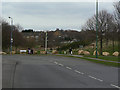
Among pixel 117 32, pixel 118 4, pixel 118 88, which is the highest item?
pixel 118 4

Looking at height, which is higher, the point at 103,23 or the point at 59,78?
the point at 103,23

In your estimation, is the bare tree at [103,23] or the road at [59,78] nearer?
the road at [59,78]

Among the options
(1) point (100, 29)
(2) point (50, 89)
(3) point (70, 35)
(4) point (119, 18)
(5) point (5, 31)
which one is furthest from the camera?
(3) point (70, 35)

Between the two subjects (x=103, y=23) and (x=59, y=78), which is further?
(x=103, y=23)

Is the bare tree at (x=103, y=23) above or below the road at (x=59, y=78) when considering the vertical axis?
above

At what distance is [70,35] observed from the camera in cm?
11788

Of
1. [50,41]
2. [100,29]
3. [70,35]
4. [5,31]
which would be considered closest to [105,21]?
[100,29]

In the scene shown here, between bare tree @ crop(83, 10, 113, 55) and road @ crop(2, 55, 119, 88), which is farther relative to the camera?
bare tree @ crop(83, 10, 113, 55)

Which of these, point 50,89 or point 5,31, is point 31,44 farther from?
point 50,89

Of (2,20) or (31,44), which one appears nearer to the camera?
(2,20)

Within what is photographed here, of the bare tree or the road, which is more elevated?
the bare tree

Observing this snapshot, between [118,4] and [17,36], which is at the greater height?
[118,4]

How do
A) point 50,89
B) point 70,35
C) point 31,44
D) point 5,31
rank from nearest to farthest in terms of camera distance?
point 50,89
point 5,31
point 31,44
point 70,35

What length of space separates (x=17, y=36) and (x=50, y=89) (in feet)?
206
